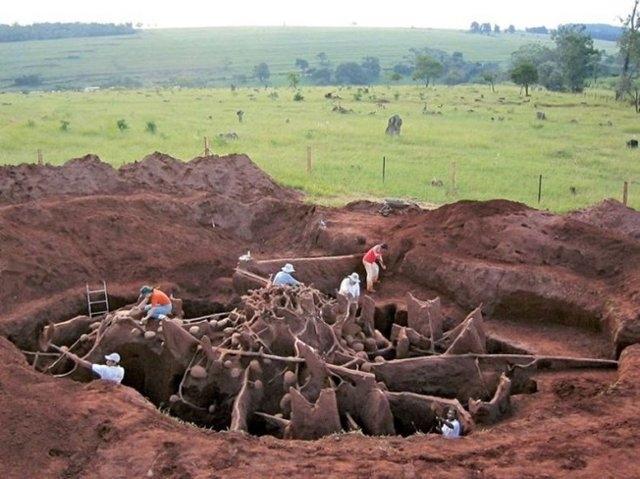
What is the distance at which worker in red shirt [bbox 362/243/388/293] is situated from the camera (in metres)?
17.9

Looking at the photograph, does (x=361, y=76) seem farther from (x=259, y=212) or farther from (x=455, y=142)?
(x=259, y=212)

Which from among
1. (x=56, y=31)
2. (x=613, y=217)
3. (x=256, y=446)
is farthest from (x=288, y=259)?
(x=56, y=31)

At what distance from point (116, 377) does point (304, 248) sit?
7961 millimetres

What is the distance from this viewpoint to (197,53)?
125562mm

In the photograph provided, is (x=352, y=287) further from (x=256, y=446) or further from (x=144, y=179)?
(x=144, y=179)

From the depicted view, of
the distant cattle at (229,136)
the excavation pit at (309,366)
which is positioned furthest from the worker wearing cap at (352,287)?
the distant cattle at (229,136)

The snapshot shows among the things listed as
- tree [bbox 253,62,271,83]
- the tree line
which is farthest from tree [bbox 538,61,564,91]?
the tree line

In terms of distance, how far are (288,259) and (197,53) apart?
112 metres

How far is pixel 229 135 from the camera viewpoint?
1459 inches

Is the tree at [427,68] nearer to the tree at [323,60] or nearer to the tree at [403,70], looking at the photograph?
the tree at [403,70]

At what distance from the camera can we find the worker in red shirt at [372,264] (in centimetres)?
1794

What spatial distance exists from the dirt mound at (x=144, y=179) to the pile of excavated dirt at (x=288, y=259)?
6 centimetres

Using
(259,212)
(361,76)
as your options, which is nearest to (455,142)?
(259,212)

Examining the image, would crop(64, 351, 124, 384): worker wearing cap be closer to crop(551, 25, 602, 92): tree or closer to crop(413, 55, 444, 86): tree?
crop(551, 25, 602, 92): tree
